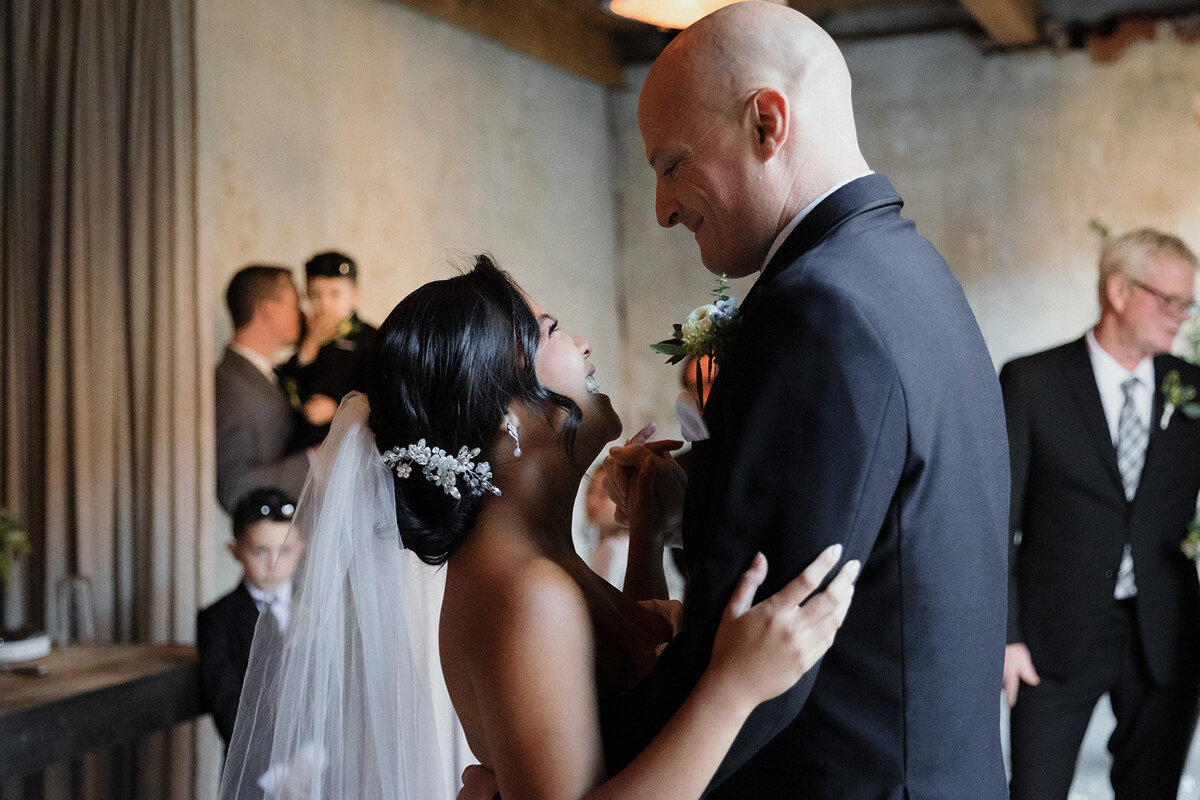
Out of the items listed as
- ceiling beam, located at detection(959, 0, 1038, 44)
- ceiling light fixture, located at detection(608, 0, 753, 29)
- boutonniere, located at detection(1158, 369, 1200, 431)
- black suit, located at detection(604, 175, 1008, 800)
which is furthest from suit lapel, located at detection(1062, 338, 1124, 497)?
black suit, located at detection(604, 175, 1008, 800)

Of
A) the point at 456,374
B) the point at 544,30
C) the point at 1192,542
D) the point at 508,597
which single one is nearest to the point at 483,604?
the point at 508,597

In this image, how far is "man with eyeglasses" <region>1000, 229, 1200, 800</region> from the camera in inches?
166

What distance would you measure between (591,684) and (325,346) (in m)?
3.84

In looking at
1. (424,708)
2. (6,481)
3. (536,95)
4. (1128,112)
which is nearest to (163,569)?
(6,481)

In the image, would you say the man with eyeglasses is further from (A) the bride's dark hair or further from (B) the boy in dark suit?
(A) the bride's dark hair

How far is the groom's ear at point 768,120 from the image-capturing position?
5.02 feet

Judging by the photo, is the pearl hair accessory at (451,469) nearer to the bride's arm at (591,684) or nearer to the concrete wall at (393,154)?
the bride's arm at (591,684)

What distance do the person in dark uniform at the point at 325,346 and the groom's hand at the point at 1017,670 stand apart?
2896mm

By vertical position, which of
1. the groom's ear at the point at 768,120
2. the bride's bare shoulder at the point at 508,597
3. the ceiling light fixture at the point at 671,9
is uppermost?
the ceiling light fixture at the point at 671,9

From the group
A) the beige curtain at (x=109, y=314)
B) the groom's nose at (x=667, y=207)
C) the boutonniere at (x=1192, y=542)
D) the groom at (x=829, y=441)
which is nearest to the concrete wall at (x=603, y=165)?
the beige curtain at (x=109, y=314)

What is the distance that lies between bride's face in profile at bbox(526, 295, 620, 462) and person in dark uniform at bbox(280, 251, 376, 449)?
333 centimetres

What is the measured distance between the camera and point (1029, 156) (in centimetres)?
748

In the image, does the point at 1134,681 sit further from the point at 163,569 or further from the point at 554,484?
the point at 163,569

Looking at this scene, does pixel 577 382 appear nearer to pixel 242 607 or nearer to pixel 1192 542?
pixel 242 607
